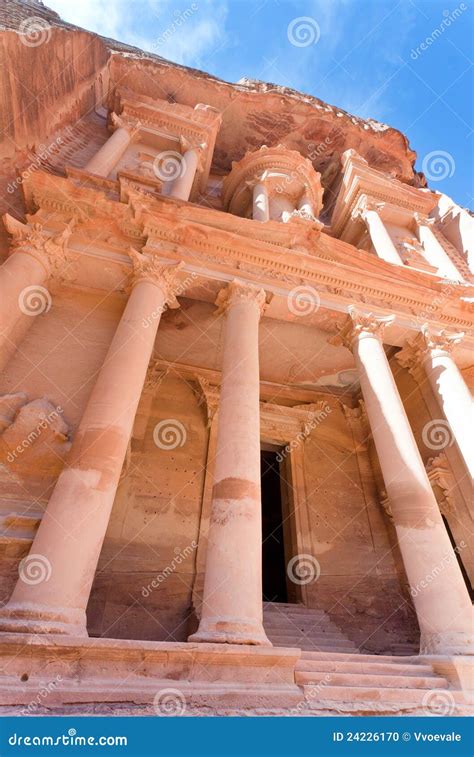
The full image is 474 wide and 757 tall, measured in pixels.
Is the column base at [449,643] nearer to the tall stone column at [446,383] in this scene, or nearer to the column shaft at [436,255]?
the tall stone column at [446,383]

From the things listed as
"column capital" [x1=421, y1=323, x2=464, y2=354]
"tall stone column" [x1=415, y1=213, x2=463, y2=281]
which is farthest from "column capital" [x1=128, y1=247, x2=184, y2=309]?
"tall stone column" [x1=415, y1=213, x2=463, y2=281]

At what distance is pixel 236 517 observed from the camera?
5629 mm

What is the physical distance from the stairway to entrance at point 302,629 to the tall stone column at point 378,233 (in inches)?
399

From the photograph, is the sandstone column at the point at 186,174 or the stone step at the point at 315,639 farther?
the sandstone column at the point at 186,174

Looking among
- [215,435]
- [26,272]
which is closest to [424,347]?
[215,435]

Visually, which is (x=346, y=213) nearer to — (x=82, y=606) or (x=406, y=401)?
(x=406, y=401)

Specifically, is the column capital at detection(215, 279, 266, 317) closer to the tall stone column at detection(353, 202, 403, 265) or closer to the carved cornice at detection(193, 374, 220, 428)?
the carved cornice at detection(193, 374, 220, 428)

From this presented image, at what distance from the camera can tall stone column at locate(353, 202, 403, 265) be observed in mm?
13971

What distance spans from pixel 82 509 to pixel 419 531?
5256 millimetres

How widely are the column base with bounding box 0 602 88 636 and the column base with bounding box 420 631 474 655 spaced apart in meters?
4.75

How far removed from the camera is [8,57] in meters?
8.94

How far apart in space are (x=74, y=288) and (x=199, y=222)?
134 inches

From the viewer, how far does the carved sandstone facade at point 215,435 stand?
4.46 metres

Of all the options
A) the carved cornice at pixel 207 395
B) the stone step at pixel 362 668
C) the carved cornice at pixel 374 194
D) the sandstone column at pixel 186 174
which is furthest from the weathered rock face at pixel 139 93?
the stone step at pixel 362 668
